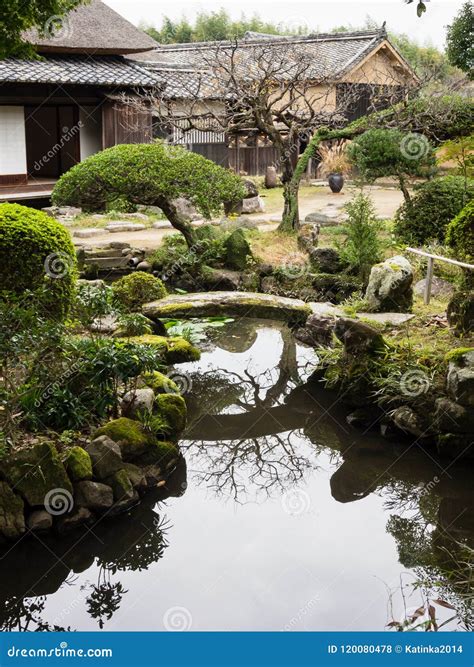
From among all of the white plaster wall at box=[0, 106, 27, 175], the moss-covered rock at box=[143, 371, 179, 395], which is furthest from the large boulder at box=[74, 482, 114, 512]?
the white plaster wall at box=[0, 106, 27, 175]

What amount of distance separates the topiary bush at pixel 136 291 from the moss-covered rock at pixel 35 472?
209 inches

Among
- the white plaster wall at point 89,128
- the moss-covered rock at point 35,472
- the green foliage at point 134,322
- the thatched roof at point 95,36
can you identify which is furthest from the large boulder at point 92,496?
the white plaster wall at point 89,128

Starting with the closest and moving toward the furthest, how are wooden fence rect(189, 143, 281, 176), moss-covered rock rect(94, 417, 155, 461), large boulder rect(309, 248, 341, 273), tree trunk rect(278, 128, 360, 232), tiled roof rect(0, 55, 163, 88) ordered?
moss-covered rock rect(94, 417, 155, 461)
large boulder rect(309, 248, 341, 273)
tree trunk rect(278, 128, 360, 232)
tiled roof rect(0, 55, 163, 88)
wooden fence rect(189, 143, 281, 176)

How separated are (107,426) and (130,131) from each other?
14627 millimetres

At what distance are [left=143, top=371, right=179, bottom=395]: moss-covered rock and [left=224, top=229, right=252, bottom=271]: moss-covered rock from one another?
6.16m

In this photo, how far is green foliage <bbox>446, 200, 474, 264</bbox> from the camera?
30.6 feet

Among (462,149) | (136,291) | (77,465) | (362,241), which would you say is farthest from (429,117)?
(77,465)

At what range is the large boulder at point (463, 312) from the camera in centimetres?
922

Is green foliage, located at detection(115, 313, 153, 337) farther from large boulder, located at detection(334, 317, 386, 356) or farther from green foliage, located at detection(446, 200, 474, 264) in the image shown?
green foliage, located at detection(446, 200, 474, 264)

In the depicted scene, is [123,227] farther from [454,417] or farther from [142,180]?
[454,417]

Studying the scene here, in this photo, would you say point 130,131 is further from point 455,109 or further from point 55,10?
point 55,10

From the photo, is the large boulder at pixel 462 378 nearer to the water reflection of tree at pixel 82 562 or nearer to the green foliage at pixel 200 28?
the water reflection of tree at pixel 82 562

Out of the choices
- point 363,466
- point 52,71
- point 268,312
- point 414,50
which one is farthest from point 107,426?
point 414,50

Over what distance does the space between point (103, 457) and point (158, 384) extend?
1668mm
